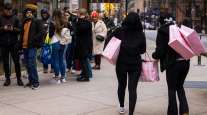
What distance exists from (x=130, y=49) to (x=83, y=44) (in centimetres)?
428

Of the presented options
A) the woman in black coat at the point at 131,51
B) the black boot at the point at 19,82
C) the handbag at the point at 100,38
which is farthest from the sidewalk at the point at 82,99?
the handbag at the point at 100,38

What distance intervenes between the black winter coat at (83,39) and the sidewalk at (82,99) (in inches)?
26.6

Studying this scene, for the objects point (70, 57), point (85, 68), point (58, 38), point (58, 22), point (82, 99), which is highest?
point (58, 22)

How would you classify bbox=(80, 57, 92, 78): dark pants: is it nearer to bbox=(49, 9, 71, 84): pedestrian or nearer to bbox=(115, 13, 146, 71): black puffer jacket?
bbox=(49, 9, 71, 84): pedestrian

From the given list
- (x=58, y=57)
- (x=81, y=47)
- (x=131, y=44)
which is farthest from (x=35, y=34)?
(x=131, y=44)

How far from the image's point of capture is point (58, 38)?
11859mm

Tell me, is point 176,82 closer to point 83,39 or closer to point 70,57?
point 83,39

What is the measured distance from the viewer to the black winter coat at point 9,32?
440 inches

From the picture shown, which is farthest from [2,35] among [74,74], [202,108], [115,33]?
[202,108]

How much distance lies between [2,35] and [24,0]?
10.2 feet

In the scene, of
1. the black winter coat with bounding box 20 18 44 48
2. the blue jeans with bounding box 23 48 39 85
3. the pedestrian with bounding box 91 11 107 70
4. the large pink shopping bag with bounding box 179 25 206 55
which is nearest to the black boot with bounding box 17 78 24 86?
the blue jeans with bounding box 23 48 39 85

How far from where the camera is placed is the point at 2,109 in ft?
29.2

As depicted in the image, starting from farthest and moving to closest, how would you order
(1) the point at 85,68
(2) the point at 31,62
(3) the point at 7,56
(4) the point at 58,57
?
(1) the point at 85,68 → (4) the point at 58,57 → (3) the point at 7,56 → (2) the point at 31,62

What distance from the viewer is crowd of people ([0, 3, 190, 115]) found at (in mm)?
7836
